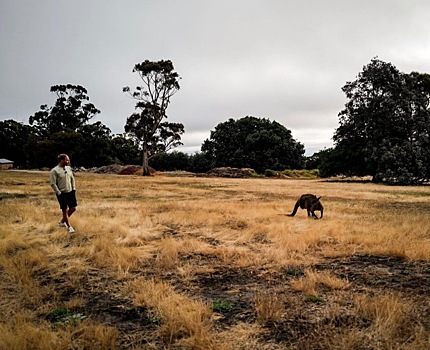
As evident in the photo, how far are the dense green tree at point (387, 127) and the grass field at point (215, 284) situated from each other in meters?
20.3

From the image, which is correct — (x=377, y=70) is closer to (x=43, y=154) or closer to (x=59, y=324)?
(x=59, y=324)

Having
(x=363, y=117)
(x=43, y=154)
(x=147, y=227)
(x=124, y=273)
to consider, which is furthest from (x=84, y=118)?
(x=124, y=273)

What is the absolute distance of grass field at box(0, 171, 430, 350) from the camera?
11.7ft

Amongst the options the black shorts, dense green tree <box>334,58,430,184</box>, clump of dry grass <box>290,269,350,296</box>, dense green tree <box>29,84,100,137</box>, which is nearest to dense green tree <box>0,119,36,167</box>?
dense green tree <box>29,84,100,137</box>

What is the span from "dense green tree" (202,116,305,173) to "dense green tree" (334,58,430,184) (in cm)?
1711

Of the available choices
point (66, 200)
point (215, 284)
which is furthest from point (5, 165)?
point (215, 284)

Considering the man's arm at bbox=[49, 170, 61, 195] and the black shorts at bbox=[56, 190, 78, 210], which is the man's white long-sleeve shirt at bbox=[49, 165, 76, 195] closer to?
the man's arm at bbox=[49, 170, 61, 195]

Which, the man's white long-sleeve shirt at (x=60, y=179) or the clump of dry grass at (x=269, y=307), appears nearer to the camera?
the clump of dry grass at (x=269, y=307)

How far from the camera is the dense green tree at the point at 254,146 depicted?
163ft

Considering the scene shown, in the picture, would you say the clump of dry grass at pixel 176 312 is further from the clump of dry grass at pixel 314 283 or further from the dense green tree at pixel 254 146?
the dense green tree at pixel 254 146

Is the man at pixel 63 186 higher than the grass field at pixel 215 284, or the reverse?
the man at pixel 63 186

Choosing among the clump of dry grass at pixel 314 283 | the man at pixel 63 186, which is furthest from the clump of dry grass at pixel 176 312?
the man at pixel 63 186

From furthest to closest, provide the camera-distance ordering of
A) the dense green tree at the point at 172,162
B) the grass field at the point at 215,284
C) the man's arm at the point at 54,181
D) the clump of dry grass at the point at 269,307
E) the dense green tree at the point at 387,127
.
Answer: the dense green tree at the point at 172,162 → the dense green tree at the point at 387,127 → the man's arm at the point at 54,181 → the clump of dry grass at the point at 269,307 → the grass field at the point at 215,284

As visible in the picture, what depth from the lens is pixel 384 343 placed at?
3.37m
